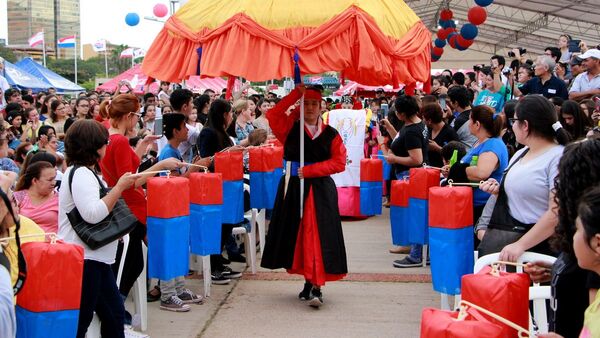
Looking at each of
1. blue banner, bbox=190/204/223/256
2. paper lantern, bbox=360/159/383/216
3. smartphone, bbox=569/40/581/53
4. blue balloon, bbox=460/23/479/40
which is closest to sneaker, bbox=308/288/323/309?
blue banner, bbox=190/204/223/256

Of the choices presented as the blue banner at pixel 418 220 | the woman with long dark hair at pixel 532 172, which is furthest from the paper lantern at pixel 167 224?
the blue banner at pixel 418 220

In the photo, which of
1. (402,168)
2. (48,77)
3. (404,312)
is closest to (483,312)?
(404,312)

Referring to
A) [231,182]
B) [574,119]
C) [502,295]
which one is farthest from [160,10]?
[502,295]

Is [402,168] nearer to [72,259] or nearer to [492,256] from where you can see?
[492,256]

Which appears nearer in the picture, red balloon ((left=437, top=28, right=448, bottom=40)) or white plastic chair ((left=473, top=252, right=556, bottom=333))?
white plastic chair ((left=473, top=252, right=556, bottom=333))

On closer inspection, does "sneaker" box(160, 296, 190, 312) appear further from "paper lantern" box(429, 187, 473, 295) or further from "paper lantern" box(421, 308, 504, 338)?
"paper lantern" box(421, 308, 504, 338)

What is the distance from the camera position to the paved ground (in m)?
5.41

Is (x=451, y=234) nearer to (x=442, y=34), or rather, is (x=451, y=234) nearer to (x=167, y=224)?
(x=167, y=224)

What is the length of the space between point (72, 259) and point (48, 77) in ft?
81.4

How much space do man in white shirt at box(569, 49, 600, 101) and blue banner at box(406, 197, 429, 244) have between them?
2422 mm

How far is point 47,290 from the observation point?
325cm

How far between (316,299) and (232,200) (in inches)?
57.7

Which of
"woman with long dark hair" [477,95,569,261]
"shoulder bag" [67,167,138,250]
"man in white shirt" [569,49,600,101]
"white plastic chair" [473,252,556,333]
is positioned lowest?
"white plastic chair" [473,252,556,333]

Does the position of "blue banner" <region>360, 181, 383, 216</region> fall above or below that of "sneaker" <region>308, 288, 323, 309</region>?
above
